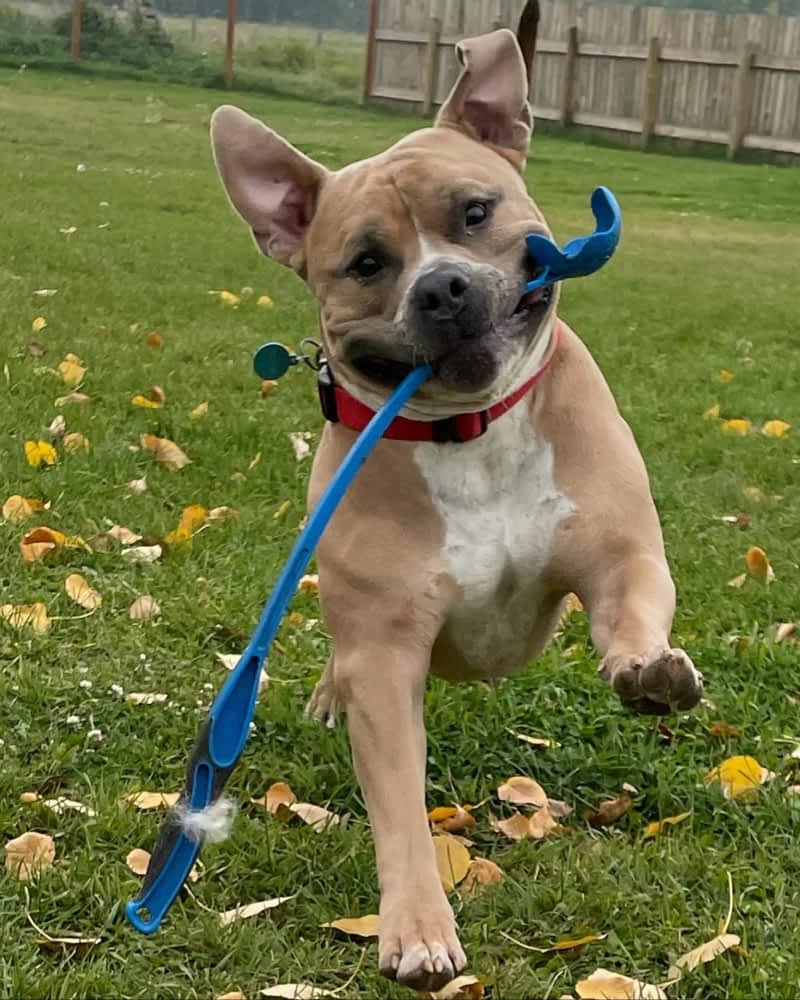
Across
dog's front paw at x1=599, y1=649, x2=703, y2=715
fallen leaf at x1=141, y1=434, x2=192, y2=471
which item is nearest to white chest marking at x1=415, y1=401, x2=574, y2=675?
dog's front paw at x1=599, y1=649, x2=703, y2=715

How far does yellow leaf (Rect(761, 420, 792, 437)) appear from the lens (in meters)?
6.34

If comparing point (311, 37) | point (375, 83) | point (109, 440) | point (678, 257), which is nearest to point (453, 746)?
point (109, 440)

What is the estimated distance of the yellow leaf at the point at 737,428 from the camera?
636cm

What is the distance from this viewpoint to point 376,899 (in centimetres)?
297

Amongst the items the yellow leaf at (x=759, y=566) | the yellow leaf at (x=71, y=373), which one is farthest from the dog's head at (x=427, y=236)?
the yellow leaf at (x=71, y=373)

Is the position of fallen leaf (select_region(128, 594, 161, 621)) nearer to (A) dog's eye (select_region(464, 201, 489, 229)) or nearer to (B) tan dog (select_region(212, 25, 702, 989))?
(B) tan dog (select_region(212, 25, 702, 989))

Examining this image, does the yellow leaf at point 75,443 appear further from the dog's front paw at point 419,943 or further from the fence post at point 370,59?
the fence post at point 370,59

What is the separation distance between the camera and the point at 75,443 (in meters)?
5.51

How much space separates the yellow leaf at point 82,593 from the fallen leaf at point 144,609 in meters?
0.10

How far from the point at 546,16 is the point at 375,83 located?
3.52m

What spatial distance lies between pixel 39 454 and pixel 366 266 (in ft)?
8.27

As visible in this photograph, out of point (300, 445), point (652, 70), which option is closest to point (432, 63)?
point (652, 70)

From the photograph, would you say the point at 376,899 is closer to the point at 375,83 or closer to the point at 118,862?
the point at 118,862

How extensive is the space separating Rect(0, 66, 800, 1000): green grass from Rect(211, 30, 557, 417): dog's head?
37.2 inches
